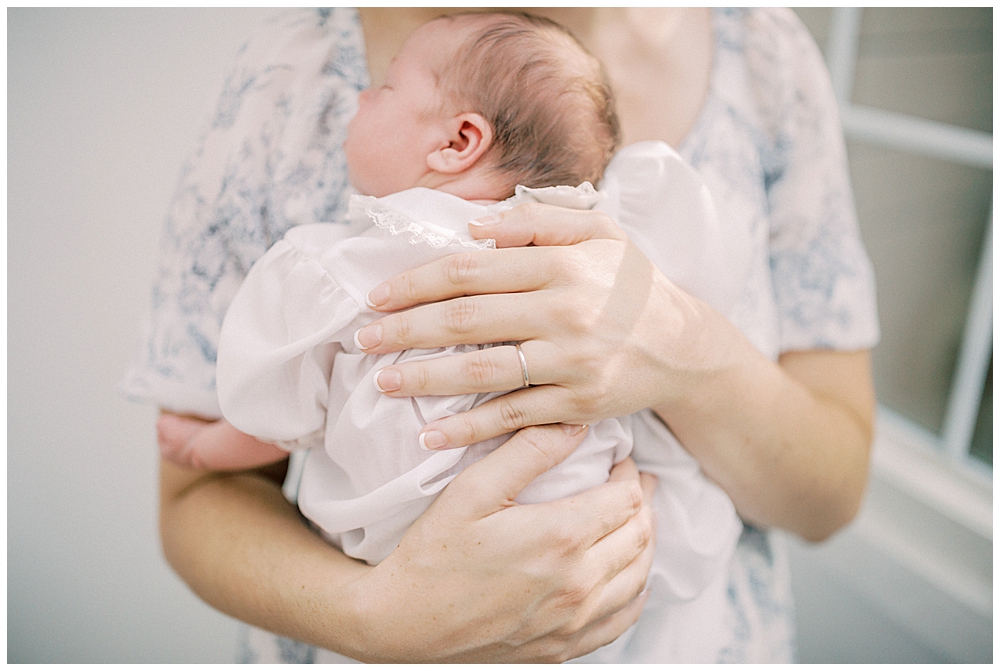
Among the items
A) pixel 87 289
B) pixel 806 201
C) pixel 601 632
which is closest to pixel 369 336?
pixel 601 632

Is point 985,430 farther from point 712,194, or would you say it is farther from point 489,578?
point 489,578

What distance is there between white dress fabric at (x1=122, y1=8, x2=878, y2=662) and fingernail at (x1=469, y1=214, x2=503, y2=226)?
19 cm

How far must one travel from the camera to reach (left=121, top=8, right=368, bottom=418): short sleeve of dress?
0.73 metres

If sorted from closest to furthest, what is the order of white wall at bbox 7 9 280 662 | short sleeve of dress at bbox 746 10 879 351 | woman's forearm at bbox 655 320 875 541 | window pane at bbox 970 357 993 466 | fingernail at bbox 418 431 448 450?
fingernail at bbox 418 431 448 450
woman's forearm at bbox 655 320 875 541
short sleeve of dress at bbox 746 10 879 351
white wall at bbox 7 9 280 662
window pane at bbox 970 357 993 466

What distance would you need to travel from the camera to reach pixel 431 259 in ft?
2.09

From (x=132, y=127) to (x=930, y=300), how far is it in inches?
68.9

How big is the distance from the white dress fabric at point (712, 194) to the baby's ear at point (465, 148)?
0.14 m

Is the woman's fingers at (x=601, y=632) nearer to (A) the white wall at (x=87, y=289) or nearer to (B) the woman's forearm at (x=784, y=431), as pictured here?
(B) the woman's forearm at (x=784, y=431)

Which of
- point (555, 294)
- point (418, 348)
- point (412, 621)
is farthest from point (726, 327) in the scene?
point (412, 621)

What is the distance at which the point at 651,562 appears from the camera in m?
0.71

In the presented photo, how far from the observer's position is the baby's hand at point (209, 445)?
73cm

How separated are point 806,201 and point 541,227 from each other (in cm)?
44

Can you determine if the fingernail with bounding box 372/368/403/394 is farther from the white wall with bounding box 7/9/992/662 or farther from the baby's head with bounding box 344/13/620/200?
the white wall with bounding box 7/9/992/662

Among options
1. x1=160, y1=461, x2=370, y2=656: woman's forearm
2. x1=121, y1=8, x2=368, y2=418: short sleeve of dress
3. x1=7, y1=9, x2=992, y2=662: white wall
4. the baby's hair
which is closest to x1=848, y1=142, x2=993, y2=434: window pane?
x1=7, y1=9, x2=992, y2=662: white wall
